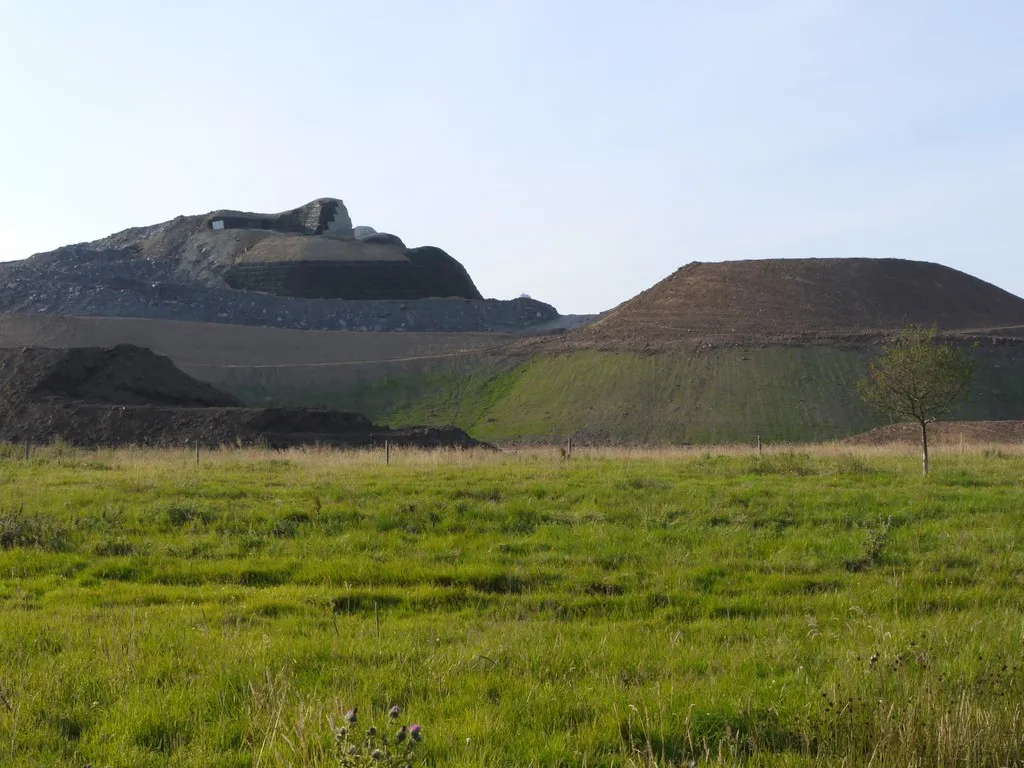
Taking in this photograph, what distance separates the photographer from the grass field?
5023 millimetres

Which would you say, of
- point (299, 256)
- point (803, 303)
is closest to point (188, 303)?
point (299, 256)

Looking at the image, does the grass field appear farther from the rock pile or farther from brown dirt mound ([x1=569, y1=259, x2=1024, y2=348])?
the rock pile

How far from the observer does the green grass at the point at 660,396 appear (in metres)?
47.3

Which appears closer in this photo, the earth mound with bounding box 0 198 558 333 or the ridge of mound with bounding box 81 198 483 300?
the earth mound with bounding box 0 198 558 333

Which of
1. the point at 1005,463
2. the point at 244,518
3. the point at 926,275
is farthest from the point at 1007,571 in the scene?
the point at 926,275

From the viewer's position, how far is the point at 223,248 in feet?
311

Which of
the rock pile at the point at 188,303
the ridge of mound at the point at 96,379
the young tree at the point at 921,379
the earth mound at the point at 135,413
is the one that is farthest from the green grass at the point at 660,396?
the young tree at the point at 921,379

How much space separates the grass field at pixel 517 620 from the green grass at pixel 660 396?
29.9 metres

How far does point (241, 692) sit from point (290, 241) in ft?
296

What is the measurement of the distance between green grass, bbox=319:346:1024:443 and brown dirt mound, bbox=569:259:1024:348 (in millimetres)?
5348

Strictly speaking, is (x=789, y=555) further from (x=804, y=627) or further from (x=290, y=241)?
(x=290, y=241)

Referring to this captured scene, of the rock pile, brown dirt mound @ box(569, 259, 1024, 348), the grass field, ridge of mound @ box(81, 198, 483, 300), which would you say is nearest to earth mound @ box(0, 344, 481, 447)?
the grass field

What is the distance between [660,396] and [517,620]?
44.1 meters

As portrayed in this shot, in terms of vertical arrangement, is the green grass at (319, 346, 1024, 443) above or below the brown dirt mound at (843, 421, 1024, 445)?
above
